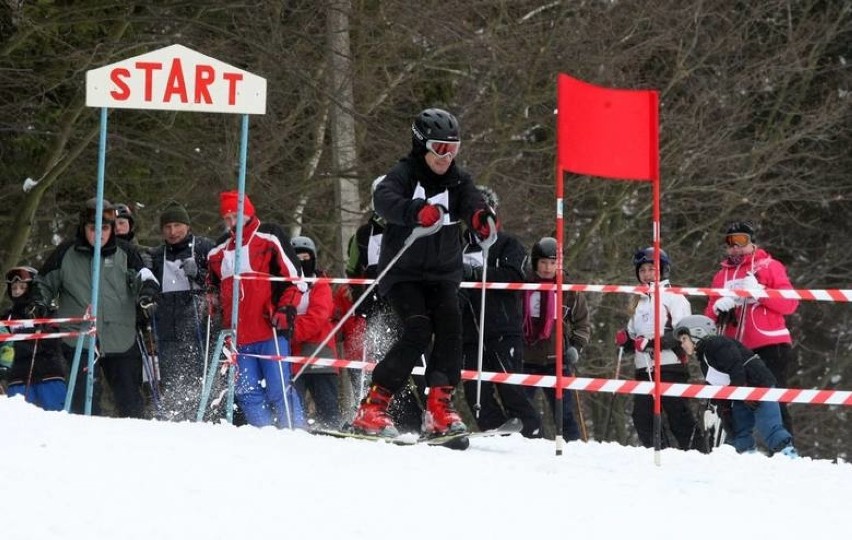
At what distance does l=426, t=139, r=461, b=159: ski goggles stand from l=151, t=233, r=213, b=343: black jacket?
10.3 feet

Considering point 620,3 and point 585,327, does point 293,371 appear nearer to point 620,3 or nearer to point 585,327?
point 585,327

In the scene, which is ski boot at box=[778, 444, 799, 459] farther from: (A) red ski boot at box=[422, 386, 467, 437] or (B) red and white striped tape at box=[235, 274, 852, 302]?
(A) red ski boot at box=[422, 386, 467, 437]

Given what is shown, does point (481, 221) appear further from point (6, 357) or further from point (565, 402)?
point (6, 357)

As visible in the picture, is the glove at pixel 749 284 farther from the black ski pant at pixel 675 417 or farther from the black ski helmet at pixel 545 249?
the black ski helmet at pixel 545 249

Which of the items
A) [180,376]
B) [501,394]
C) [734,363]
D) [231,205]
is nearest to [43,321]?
[180,376]

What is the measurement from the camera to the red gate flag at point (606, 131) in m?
8.11

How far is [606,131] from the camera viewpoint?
8250 millimetres

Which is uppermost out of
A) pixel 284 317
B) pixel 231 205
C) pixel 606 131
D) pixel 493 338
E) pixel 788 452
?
pixel 606 131

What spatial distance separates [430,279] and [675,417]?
3243mm

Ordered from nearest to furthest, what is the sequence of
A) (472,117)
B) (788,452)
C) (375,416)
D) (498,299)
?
(375,416)
(788,452)
(498,299)
(472,117)

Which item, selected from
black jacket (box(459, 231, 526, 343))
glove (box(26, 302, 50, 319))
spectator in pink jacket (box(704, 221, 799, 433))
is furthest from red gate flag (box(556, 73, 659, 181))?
→ glove (box(26, 302, 50, 319))

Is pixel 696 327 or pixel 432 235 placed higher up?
pixel 432 235

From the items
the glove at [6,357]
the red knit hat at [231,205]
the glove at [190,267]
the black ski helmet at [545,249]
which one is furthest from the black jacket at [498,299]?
the glove at [6,357]

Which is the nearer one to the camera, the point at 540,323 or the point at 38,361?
the point at 540,323
